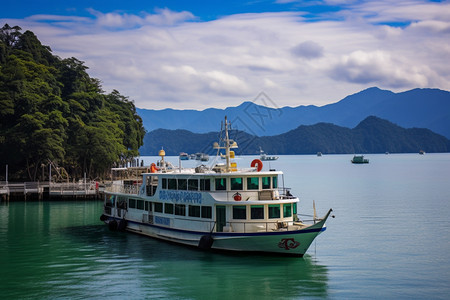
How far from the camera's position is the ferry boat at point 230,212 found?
90.7 ft

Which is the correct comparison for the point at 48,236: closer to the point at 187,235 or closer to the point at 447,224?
the point at 187,235

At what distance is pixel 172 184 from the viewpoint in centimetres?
3244

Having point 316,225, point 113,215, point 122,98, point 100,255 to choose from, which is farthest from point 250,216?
point 122,98

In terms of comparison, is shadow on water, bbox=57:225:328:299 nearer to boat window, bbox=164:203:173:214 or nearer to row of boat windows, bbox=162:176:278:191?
boat window, bbox=164:203:173:214

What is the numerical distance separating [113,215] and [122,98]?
6286 cm

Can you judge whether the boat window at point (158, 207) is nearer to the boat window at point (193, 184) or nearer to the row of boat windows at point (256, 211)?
the boat window at point (193, 184)

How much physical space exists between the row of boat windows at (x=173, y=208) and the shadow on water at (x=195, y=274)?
7.06 feet

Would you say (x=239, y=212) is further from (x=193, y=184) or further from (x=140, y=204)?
(x=140, y=204)

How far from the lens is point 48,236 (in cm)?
3641

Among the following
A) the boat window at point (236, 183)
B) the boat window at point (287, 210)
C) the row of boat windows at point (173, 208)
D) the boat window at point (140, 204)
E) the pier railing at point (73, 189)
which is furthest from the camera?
the pier railing at point (73, 189)

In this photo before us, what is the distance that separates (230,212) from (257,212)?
5.08 feet

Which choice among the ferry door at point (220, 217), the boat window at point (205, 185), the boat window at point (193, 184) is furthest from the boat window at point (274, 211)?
the boat window at point (193, 184)

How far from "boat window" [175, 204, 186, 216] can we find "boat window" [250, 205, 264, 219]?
4819 millimetres

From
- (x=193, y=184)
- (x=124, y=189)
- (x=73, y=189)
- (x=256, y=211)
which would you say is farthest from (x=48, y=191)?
(x=256, y=211)
